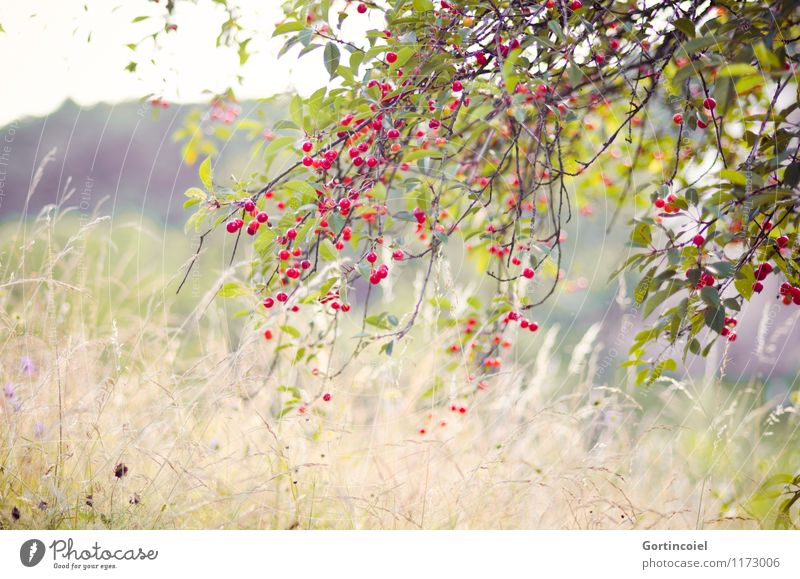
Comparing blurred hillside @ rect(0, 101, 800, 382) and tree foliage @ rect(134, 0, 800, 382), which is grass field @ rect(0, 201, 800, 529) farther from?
tree foliage @ rect(134, 0, 800, 382)

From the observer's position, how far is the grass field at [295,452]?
51.4 inches

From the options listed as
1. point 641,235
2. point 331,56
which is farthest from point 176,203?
point 641,235

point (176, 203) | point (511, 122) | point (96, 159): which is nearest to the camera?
point (511, 122)

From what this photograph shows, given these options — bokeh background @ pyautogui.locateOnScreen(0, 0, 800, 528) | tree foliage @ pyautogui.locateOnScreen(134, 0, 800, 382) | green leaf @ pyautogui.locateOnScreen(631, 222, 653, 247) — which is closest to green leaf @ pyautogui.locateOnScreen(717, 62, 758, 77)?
tree foliage @ pyautogui.locateOnScreen(134, 0, 800, 382)

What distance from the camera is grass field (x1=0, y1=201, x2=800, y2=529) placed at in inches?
51.4

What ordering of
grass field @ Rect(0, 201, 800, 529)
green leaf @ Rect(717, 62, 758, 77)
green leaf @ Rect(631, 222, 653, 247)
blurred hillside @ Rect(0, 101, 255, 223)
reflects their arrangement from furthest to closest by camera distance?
1. blurred hillside @ Rect(0, 101, 255, 223)
2. grass field @ Rect(0, 201, 800, 529)
3. green leaf @ Rect(631, 222, 653, 247)
4. green leaf @ Rect(717, 62, 758, 77)

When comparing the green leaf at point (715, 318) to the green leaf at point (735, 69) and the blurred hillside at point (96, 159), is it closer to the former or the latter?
the green leaf at point (735, 69)

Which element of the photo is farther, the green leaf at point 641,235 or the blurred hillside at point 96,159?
the blurred hillside at point 96,159

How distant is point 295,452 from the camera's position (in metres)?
1.47

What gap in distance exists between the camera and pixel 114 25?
152 cm

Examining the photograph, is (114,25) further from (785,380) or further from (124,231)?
(785,380)

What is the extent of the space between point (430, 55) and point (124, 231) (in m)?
2.49

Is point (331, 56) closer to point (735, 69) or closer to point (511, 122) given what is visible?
point (511, 122)

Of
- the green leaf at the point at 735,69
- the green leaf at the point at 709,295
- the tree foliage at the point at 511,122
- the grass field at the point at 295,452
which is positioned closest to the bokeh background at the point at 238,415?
the grass field at the point at 295,452
